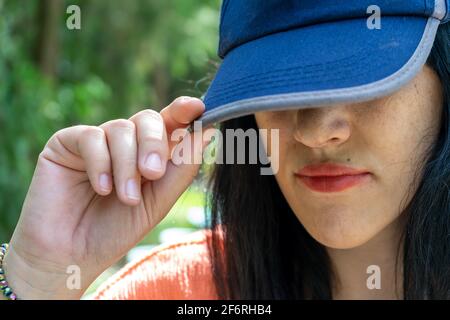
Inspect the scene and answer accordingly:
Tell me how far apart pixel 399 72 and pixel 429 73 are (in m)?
0.18

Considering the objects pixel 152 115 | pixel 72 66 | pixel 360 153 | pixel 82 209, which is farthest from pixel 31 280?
pixel 72 66

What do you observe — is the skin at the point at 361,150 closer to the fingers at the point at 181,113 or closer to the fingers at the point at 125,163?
the fingers at the point at 181,113

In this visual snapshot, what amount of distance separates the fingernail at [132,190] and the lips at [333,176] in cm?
32

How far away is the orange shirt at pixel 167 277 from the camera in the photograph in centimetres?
173

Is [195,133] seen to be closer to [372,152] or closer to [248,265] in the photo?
[372,152]

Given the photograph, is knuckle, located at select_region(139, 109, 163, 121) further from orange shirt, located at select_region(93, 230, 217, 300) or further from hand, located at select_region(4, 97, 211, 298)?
orange shirt, located at select_region(93, 230, 217, 300)

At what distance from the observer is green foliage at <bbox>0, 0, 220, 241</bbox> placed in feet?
12.7

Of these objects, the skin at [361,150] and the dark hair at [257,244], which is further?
the dark hair at [257,244]

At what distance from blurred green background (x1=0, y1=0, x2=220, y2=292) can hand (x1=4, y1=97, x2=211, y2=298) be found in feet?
8.32

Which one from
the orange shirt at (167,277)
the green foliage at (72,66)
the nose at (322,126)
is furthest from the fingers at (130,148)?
the green foliage at (72,66)

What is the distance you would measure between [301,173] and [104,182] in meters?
0.37

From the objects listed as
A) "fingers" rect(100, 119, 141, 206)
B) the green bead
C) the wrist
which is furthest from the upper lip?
the green bead
